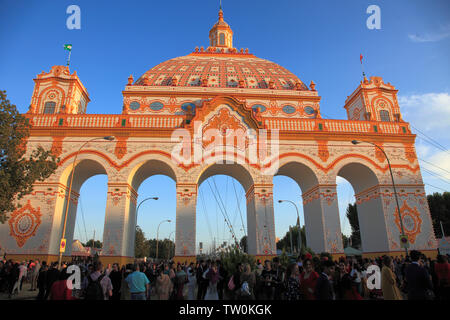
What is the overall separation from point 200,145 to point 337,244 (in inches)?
532

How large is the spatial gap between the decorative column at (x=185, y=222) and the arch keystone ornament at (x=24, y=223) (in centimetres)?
1052

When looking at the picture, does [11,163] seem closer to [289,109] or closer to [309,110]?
[289,109]

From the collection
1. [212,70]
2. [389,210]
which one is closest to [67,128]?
[212,70]

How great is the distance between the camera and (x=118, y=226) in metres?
22.1

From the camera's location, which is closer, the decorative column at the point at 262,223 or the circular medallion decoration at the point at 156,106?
the decorative column at the point at 262,223

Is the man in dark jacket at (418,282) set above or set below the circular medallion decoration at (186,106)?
below

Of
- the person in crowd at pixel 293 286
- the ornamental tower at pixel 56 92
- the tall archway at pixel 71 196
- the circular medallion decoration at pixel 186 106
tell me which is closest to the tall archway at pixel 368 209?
the circular medallion decoration at pixel 186 106

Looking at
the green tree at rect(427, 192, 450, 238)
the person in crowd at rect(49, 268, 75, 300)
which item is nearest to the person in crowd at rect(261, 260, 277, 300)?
the person in crowd at rect(49, 268, 75, 300)

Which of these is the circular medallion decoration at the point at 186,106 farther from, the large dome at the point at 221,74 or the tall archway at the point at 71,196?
the tall archway at the point at 71,196

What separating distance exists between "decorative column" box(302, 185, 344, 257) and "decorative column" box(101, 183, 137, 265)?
1534 cm

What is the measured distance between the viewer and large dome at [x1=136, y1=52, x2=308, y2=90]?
3158 cm

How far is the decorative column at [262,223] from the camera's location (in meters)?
22.1

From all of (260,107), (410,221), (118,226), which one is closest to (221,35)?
(260,107)

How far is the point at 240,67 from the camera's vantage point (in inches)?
1366
